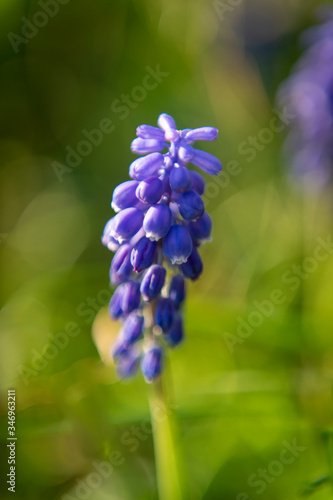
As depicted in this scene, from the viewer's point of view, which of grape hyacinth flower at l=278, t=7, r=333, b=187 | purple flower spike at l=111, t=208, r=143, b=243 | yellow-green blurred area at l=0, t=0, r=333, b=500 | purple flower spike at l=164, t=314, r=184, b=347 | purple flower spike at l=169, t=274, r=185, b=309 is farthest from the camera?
grape hyacinth flower at l=278, t=7, r=333, b=187

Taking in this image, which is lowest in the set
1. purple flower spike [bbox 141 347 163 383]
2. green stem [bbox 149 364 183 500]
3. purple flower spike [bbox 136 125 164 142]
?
green stem [bbox 149 364 183 500]

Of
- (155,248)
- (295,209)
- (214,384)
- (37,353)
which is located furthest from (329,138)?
(37,353)

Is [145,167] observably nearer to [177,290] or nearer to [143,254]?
[143,254]

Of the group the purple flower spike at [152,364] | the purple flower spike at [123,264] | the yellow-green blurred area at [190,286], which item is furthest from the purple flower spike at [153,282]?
the yellow-green blurred area at [190,286]

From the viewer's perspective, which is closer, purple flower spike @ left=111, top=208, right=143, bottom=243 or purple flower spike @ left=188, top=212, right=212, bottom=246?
purple flower spike @ left=111, top=208, right=143, bottom=243

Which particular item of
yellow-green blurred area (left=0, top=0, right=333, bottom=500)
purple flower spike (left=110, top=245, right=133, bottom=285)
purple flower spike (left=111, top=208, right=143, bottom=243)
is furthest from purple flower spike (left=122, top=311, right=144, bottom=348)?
yellow-green blurred area (left=0, top=0, right=333, bottom=500)

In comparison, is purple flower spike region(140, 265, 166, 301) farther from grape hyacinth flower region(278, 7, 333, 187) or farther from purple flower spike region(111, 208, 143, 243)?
grape hyacinth flower region(278, 7, 333, 187)

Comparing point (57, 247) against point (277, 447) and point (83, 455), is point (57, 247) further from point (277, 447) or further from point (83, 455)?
point (277, 447)
